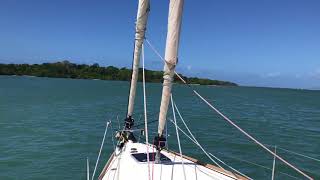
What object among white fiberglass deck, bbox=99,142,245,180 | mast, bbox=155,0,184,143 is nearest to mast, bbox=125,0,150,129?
white fiberglass deck, bbox=99,142,245,180

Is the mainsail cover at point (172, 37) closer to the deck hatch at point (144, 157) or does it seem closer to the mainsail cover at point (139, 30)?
the deck hatch at point (144, 157)

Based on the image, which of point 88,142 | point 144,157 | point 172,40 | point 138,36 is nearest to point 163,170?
point 144,157

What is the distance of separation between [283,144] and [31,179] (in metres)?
22.8

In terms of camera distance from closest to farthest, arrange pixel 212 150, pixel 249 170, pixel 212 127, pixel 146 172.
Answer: pixel 146 172 < pixel 249 170 < pixel 212 150 < pixel 212 127

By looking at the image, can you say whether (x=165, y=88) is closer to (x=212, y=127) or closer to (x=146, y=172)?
(x=146, y=172)

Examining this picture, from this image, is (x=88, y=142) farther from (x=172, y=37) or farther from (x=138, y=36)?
(x=172, y=37)

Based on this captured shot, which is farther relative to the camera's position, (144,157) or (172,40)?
(144,157)

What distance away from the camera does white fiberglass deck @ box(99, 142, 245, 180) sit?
545 inches

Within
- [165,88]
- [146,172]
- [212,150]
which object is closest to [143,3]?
[165,88]

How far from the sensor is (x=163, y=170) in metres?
A: 14.3

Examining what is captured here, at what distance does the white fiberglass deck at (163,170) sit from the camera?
13.8 meters

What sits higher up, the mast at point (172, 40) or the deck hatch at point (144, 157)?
the mast at point (172, 40)

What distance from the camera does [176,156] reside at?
16312 millimetres

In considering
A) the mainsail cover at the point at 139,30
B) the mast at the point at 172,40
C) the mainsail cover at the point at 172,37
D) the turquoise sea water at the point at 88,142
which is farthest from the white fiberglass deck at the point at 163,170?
the mainsail cover at the point at 139,30
